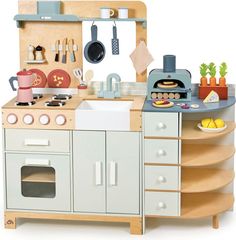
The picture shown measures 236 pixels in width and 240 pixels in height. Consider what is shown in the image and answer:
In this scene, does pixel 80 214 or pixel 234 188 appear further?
pixel 234 188

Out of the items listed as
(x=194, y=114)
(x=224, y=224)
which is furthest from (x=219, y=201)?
(x=194, y=114)

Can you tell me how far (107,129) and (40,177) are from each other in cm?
64

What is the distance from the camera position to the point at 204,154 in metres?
5.93

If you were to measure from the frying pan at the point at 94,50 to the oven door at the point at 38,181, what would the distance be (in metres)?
0.80

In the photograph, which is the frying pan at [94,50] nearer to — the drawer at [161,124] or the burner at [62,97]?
the burner at [62,97]

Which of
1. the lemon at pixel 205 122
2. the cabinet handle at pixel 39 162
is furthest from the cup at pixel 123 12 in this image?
the cabinet handle at pixel 39 162

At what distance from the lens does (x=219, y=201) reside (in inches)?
238

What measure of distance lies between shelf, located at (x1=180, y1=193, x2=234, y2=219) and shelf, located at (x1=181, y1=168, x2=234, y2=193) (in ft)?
0.57

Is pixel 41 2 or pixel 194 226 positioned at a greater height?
pixel 41 2

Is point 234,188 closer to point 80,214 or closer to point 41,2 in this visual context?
point 80,214

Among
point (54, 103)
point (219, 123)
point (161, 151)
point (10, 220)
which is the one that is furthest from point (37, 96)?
point (219, 123)

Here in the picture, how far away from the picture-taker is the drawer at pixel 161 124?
5.66 m

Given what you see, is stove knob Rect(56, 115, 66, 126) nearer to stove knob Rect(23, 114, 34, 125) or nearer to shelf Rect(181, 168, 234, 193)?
stove knob Rect(23, 114, 34, 125)

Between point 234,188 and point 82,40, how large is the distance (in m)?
1.62
